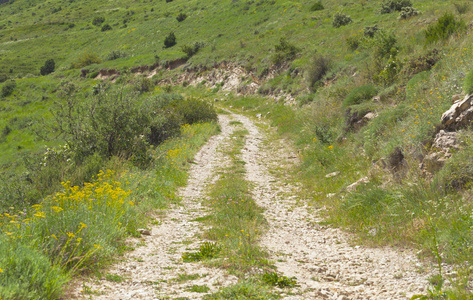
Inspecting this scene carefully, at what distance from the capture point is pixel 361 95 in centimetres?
1167

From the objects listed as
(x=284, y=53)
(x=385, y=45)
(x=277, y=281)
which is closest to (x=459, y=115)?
(x=277, y=281)

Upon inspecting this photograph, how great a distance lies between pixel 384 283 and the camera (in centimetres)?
395

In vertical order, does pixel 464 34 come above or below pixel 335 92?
above

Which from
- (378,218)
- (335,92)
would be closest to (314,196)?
(378,218)

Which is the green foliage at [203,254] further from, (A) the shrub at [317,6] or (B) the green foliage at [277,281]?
(A) the shrub at [317,6]

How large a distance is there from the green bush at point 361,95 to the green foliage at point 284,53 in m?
16.5

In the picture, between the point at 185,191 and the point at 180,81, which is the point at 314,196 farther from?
the point at 180,81

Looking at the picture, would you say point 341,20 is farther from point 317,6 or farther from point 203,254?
point 203,254

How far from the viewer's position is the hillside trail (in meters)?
3.87

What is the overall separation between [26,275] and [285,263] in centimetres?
356

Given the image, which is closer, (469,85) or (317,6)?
(469,85)

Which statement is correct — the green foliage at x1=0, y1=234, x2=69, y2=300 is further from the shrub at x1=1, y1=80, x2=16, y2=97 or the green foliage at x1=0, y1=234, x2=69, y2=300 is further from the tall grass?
the shrub at x1=1, y1=80, x2=16, y2=97

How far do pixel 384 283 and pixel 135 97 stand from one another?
11.4 metres

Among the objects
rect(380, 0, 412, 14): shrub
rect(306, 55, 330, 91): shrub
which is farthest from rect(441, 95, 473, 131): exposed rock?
rect(380, 0, 412, 14): shrub
